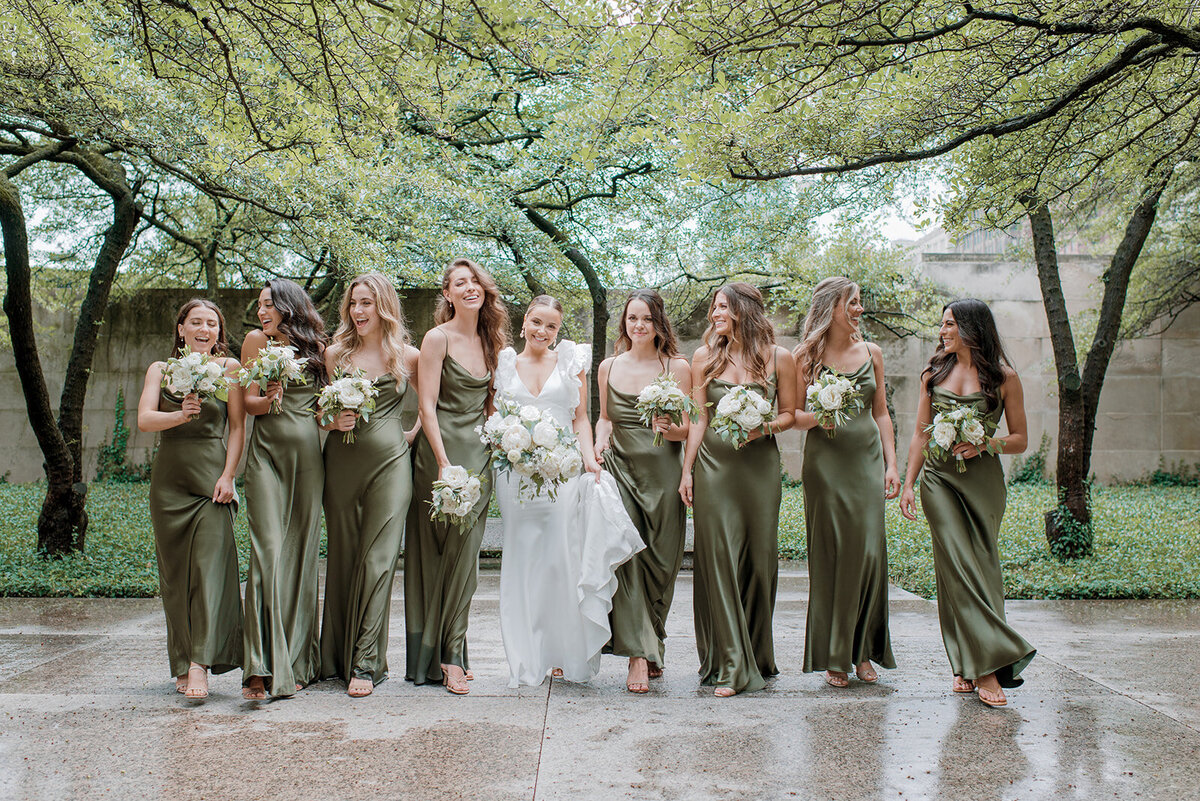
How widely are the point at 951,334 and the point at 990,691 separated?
6.66 ft

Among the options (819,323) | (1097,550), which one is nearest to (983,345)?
(819,323)

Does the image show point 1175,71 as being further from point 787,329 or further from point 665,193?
point 787,329

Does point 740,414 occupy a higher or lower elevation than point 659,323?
lower

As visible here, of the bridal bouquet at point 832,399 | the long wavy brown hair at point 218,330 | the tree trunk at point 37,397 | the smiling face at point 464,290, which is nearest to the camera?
the bridal bouquet at point 832,399

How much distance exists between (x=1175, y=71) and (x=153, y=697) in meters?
7.79

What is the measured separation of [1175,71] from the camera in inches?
256

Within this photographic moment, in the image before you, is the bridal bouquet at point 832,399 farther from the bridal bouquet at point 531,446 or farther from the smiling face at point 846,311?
the bridal bouquet at point 531,446

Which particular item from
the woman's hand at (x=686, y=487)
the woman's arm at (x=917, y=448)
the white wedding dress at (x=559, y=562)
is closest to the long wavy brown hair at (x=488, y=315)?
the white wedding dress at (x=559, y=562)

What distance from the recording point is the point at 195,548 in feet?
17.1

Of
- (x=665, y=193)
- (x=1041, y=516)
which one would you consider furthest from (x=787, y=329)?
(x=1041, y=516)

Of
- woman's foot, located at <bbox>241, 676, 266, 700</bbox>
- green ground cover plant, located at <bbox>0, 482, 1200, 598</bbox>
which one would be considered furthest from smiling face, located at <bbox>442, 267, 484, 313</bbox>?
green ground cover plant, located at <bbox>0, 482, 1200, 598</bbox>

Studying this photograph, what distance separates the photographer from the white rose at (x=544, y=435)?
520 cm

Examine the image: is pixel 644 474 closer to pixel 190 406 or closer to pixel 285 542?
pixel 285 542

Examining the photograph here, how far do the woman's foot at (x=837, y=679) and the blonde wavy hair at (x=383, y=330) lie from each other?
3.11m
